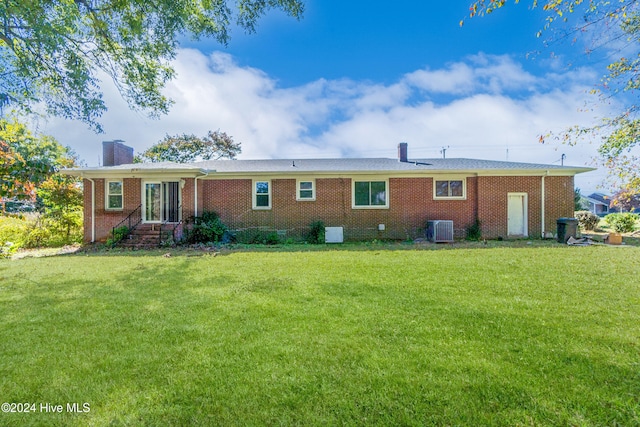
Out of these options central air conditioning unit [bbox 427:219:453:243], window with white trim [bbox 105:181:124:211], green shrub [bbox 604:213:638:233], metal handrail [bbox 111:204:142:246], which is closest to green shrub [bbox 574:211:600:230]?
green shrub [bbox 604:213:638:233]

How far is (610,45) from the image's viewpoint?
3855 mm

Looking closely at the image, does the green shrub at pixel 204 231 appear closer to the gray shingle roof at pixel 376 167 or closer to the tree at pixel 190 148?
the gray shingle roof at pixel 376 167

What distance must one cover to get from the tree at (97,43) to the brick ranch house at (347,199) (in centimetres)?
490

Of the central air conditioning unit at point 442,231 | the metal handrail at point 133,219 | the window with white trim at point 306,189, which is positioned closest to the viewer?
the central air conditioning unit at point 442,231

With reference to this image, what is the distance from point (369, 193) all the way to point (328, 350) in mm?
10914

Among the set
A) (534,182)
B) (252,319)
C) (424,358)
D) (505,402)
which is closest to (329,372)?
(424,358)

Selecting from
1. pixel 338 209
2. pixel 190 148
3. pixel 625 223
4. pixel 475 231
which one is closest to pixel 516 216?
pixel 475 231

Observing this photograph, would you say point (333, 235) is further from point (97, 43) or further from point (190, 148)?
Result: point (190, 148)

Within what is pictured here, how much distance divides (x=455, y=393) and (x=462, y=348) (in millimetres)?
813

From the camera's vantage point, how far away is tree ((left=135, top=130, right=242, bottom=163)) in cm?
2875

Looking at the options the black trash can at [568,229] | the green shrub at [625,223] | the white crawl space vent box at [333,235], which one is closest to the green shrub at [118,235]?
the white crawl space vent box at [333,235]

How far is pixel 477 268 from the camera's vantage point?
6.82 meters

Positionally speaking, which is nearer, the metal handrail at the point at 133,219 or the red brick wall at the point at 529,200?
the metal handrail at the point at 133,219

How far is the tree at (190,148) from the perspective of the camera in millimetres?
28750
